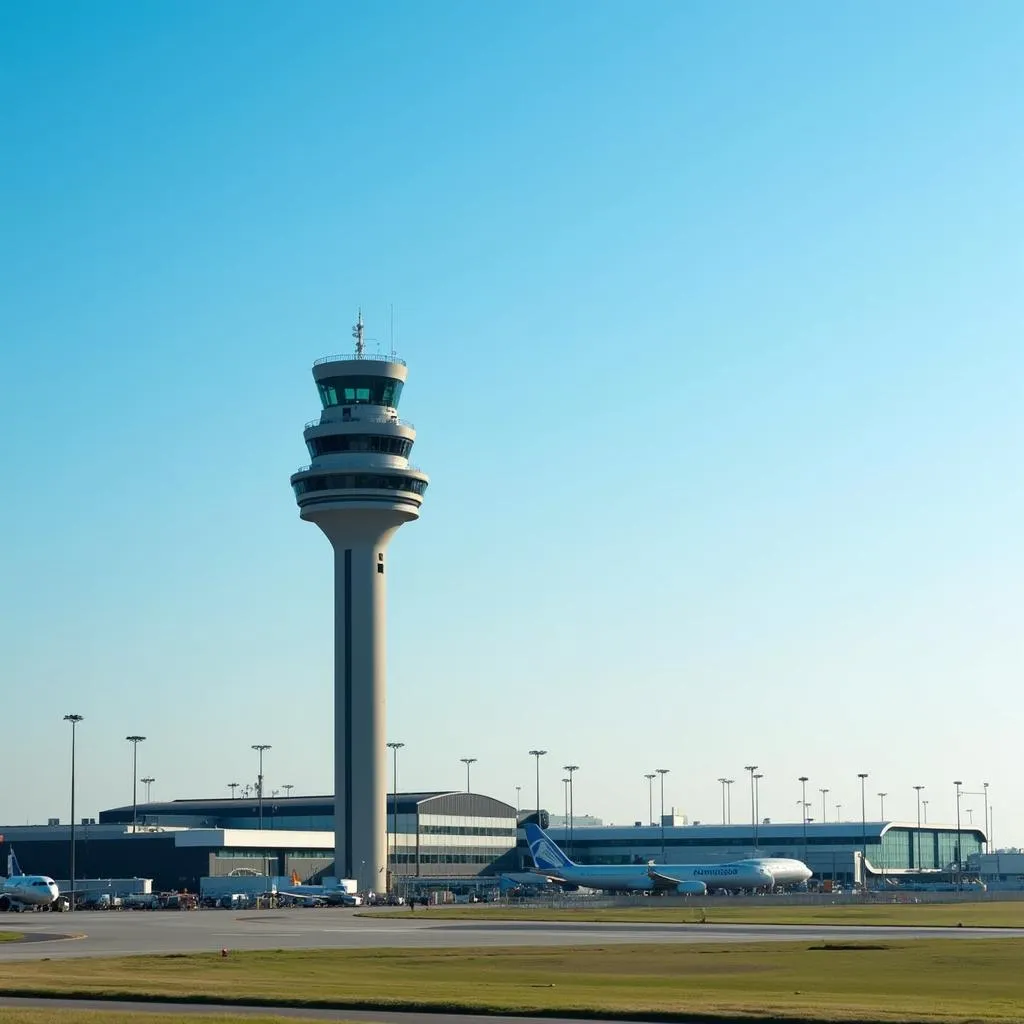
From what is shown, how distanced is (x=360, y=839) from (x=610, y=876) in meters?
24.7

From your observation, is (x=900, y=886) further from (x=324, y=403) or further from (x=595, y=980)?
(x=595, y=980)

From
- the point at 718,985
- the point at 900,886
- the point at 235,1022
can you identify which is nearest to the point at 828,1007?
the point at 718,985

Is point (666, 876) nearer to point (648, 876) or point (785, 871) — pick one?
point (648, 876)

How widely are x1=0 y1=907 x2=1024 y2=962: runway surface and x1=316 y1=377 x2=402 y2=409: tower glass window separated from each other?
202ft

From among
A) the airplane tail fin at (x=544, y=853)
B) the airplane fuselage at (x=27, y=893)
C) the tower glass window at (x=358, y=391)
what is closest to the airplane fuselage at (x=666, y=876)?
the airplane tail fin at (x=544, y=853)

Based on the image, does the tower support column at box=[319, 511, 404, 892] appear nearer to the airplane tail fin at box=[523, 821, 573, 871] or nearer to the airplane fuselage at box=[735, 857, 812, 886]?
the airplane tail fin at box=[523, 821, 573, 871]

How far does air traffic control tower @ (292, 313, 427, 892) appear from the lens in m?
155

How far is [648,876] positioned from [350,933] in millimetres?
65047

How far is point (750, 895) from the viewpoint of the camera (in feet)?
490

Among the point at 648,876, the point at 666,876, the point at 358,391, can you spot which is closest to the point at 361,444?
the point at 358,391

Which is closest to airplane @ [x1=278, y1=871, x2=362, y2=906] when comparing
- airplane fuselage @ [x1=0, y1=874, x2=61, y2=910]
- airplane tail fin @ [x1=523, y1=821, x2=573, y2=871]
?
airplane tail fin @ [x1=523, y1=821, x2=573, y2=871]

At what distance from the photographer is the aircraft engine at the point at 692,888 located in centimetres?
14988

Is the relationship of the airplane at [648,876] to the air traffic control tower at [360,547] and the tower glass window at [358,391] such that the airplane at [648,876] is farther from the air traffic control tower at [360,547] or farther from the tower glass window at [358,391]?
the tower glass window at [358,391]

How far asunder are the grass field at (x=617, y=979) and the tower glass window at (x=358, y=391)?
Result: 91.7 meters
